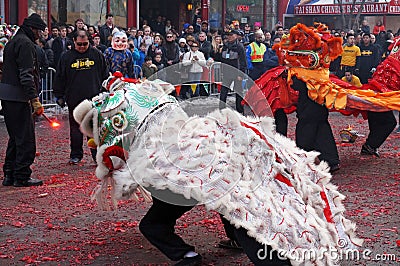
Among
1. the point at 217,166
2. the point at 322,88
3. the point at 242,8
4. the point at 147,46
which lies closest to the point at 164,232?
the point at 217,166

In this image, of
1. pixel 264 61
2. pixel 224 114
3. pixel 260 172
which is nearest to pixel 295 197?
pixel 260 172

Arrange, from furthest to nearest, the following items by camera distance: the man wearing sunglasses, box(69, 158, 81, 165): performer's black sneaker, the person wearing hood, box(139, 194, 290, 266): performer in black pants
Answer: the person wearing hood → box(69, 158, 81, 165): performer's black sneaker → the man wearing sunglasses → box(139, 194, 290, 266): performer in black pants

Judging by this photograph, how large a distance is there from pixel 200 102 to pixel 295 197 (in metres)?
0.90

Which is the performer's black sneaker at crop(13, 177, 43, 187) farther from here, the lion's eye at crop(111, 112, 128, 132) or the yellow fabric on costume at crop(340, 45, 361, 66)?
the yellow fabric on costume at crop(340, 45, 361, 66)

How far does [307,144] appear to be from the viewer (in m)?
8.16

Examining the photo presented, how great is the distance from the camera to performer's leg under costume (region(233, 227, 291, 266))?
4074 millimetres

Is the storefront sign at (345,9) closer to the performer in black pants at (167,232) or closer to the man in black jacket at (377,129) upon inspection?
the man in black jacket at (377,129)

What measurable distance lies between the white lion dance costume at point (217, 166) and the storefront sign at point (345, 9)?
23.0 metres

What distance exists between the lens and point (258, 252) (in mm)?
4117

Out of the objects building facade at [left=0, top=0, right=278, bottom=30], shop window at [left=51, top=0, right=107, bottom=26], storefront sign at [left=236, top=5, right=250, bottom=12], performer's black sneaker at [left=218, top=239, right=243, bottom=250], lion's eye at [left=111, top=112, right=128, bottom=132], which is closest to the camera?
lion's eye at [left=111, top=112, right=128, bottom=132]

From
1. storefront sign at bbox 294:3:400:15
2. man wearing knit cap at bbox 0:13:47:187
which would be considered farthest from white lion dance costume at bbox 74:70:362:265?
storefront sign at bbox 294:3:400:15

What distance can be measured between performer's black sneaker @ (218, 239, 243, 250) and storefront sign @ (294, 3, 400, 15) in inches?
888

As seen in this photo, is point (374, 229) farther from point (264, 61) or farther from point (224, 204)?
point (264, 61)

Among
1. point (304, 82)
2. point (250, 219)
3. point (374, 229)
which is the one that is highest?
point (304, 82)
